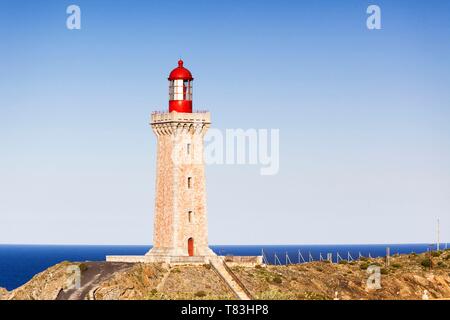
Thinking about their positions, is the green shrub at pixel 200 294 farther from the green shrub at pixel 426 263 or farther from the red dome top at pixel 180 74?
the green shrub at pixel 426 263

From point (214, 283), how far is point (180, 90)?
18188mm

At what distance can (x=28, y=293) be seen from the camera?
89.8m

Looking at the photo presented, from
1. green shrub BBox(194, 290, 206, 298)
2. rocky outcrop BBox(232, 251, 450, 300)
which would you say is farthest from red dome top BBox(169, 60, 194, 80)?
green shrub BBox(194, 290, 206, 298)

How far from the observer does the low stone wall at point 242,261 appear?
99438 mm

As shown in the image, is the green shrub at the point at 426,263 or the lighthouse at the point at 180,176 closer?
the lighthouse at the point at 180,176

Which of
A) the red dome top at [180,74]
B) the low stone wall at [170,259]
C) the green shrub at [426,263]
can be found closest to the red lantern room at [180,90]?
the red dome top at [180,74]

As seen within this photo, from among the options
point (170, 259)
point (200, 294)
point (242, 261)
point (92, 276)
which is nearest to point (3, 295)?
point (92, 276)

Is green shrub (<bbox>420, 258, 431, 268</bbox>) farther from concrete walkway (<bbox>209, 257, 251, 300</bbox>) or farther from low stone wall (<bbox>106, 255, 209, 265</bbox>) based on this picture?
low stone wall (<bbox>106, 255, 209, 265</bbox>)

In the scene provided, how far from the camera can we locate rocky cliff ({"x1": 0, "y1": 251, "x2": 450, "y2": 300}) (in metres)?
86.1

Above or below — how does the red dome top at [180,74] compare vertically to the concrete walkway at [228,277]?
above
